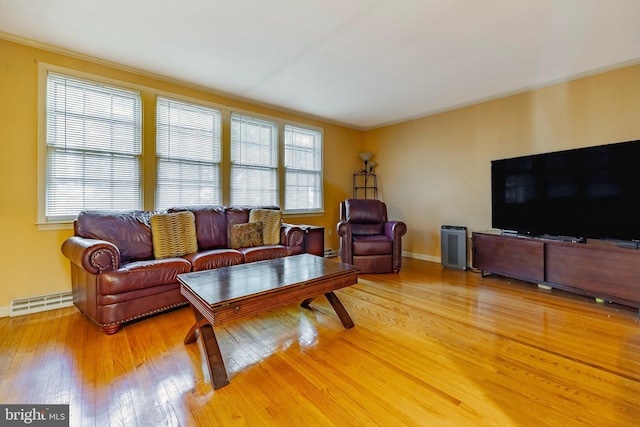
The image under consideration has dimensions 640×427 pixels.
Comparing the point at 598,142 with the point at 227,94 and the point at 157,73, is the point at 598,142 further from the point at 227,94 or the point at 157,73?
the point at 157,73

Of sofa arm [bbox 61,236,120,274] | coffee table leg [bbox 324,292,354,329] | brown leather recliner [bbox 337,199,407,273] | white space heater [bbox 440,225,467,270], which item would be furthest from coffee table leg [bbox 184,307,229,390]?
white space heater [bbox 440,225,467,270]

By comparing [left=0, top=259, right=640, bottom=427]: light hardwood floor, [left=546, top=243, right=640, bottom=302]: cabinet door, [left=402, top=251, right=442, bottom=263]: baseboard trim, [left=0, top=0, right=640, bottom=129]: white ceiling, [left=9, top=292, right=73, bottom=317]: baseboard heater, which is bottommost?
[left=0, top=259, right=640, bottom=427]: light hardwood floor

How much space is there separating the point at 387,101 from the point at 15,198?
14.5ft

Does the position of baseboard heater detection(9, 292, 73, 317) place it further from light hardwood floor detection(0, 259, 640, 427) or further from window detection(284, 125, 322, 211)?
window detection(284, 125, 322, 211)

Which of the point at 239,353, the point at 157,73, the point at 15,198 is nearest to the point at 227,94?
the point at 157,73

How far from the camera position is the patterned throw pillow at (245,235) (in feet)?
10.7

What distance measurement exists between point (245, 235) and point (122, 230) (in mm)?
1227

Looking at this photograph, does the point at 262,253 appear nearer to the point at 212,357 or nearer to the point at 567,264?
the point at 212,357

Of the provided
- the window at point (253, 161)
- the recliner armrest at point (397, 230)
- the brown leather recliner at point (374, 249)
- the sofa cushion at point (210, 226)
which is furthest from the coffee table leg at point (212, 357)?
the recliner armrest at point (397, 230)

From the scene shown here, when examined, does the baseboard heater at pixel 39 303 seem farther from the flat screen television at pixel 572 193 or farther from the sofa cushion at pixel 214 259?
the flat screen television at pixel 572 193

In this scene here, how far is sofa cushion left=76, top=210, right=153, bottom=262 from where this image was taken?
8.37 feet

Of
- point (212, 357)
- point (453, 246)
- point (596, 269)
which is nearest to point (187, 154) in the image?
point (212, 357)

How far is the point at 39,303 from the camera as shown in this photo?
100 inches

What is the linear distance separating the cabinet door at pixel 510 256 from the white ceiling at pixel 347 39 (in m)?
1.97
